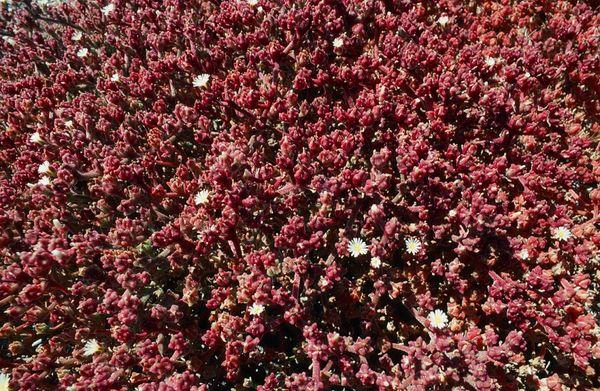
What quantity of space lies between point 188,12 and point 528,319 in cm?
344

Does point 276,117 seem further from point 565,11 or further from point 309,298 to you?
point 565,11

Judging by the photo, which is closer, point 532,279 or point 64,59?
point 532,279

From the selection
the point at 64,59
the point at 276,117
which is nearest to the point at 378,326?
the point at 276,117

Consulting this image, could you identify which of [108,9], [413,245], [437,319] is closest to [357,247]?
[413,245]

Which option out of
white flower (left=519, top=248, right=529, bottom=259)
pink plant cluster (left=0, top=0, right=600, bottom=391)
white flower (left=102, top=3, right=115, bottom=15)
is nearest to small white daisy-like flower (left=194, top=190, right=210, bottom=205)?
pink plant cluster (left=0, top=0, right=600, bottom=391)

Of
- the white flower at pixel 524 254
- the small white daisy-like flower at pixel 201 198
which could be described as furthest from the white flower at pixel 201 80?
the white flower at pixel 524 254

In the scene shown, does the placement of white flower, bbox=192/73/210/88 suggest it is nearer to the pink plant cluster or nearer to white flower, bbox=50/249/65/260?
the pink plant cluster

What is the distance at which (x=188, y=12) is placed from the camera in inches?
145

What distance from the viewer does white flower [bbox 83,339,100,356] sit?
2.44 metres

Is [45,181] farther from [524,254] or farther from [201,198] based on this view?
[524,254]

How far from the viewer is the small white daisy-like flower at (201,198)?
257 centimetres

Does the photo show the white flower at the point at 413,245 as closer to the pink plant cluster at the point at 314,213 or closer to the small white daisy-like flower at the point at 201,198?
the pink plant cluster at the point at 314,213

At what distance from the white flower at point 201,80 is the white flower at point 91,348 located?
71.7 inches

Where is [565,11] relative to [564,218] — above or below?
above
